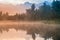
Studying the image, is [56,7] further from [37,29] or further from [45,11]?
[37,29]

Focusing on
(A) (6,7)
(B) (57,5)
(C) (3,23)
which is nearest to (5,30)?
(C) (3,23)

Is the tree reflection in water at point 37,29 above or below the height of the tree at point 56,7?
below

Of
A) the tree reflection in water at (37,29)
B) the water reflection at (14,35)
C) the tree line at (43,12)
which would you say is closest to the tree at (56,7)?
the tree line at (43,12)

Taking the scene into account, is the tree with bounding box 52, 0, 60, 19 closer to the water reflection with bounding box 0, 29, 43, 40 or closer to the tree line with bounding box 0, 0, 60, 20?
the tree line with bounding box 0, 0, 60, 20

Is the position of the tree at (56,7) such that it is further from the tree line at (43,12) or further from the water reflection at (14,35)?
the water reflection at (14,35)

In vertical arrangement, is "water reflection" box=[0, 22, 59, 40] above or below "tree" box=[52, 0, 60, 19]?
below

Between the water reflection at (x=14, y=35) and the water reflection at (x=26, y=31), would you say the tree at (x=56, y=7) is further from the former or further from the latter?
the water reflection at (x=14, y=35)

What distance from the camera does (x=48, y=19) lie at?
116cm

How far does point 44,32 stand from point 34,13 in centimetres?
19

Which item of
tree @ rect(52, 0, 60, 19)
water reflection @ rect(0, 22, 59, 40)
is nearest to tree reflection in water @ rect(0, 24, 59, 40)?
water reflection @ rect(0, 22, 59, 40)

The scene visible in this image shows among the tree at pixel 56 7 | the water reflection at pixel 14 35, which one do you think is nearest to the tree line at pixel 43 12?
the tree at pixel 56 7

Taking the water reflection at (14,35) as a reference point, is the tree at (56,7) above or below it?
above

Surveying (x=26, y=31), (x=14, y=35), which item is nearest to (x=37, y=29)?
(x=26, y=31)

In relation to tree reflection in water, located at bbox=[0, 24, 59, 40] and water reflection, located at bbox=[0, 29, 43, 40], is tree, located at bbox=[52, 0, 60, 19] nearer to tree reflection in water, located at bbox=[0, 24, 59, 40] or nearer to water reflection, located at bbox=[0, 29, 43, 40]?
tree reflection in water, located at bbox=[0, 24, 59, 40]
